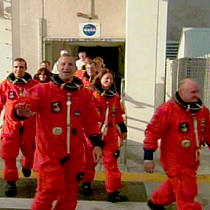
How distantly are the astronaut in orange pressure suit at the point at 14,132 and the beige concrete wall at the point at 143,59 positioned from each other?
2.64 m

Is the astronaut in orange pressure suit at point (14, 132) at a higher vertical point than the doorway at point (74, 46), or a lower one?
lower

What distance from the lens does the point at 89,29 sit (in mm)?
7191

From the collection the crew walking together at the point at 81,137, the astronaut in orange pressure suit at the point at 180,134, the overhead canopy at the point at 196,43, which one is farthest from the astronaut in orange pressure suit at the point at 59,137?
the overhead canopy at the point at 196,43

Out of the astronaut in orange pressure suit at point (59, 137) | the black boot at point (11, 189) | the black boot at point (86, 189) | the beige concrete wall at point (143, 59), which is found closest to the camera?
the astronaut in orange pressure suit at point (59, 137)

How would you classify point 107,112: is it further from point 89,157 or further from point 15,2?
point 15,2

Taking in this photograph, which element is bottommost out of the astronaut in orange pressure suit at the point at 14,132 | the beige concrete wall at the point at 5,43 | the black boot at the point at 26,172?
the black boot at the point at 26,172

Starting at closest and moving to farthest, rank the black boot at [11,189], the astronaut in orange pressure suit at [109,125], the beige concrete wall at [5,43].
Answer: the astronaut in orange pressure suit at [109,125]
the black boot at [11,189]
the beige concrete wall at [5,43]

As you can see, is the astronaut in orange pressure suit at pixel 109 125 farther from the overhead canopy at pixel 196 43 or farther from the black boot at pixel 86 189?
the overhead canopy at pixel 196 43

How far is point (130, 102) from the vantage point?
6430 millimetres

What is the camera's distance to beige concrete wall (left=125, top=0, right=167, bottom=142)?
6.22 meters

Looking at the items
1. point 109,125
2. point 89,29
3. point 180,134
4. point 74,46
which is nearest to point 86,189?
point 109,125

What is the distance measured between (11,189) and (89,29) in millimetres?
4335

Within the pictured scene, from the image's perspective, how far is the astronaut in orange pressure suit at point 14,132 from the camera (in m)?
3.95

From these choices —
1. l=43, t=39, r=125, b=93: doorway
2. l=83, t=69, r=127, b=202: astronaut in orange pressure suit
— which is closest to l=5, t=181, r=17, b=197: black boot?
l=83, t=69, r=127, b=202: astronaut in orange pressure suit
